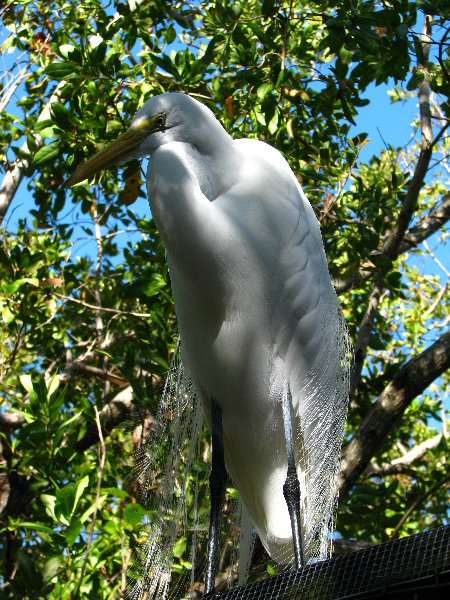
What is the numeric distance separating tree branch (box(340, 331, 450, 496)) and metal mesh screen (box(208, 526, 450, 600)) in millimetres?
1323

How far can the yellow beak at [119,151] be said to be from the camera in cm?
190

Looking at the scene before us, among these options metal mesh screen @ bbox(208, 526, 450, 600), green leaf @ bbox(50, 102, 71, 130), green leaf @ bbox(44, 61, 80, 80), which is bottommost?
metal mesh screen @ bbox(208, 526, 450, 600)

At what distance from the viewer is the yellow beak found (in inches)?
74.7

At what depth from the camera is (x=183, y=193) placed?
1.76 m

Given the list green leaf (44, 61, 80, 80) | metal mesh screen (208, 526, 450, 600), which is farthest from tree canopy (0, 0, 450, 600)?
metal mesh screen (208, 526, 450, 600)

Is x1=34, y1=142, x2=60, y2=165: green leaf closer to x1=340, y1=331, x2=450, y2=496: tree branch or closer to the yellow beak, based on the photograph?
the yellow beak

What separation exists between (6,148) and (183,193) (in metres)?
1.75

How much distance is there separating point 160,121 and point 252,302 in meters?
0.54

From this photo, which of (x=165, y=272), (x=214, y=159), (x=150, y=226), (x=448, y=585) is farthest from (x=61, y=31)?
(x=448, y=585)

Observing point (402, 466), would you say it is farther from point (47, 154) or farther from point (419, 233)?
point (47, 154)

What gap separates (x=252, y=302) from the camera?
1.87 meters

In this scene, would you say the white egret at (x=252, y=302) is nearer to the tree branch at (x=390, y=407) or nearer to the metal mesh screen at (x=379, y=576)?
the tree branch at (x=390, y=407)

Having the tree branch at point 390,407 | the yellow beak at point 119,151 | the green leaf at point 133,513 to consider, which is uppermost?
the yellow beak at point 119,151

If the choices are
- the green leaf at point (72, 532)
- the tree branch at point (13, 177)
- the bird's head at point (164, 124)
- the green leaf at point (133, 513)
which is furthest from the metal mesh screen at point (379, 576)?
the tree branch at point (13, 177)
